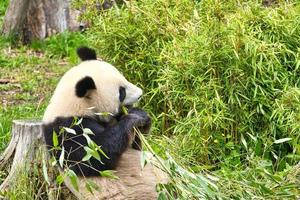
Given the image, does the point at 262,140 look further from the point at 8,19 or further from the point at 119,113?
the point at 8,19

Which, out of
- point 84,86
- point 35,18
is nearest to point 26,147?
point 84,86

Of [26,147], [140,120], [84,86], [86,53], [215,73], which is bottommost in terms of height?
[26,147]

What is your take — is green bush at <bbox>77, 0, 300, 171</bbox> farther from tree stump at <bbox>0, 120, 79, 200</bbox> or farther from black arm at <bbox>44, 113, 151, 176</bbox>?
black arm at <bbox>44, 113, 151, 176</bbox>

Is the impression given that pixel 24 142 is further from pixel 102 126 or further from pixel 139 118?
pixel 139 118

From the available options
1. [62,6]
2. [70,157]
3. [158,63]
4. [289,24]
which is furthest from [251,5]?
[62,6]

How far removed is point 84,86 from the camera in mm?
4281

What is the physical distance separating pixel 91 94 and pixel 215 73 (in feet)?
6.07

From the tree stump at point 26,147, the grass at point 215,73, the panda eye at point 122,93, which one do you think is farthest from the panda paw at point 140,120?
the tree stump at point 26,147

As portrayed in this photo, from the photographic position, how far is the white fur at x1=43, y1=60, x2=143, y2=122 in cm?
438

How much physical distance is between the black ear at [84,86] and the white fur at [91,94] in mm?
79

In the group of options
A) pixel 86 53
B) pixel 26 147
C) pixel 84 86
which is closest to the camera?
pixel 84 86

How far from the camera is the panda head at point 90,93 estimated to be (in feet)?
14.3

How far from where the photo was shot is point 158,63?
6.62m

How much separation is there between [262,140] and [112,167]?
71.0 inches
